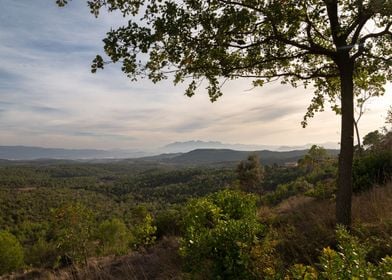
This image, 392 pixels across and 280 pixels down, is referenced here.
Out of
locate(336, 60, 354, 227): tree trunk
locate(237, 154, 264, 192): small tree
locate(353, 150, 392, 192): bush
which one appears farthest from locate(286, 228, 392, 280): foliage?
locate(237, 154, 264, 192): small tree

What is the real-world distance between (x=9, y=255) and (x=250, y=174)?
118 ft

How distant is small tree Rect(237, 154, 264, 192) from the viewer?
49.3 metres

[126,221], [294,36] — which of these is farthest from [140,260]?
[126,221]

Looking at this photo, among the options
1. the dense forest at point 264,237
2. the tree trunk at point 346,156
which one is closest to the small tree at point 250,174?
the dense forest at point 264,237

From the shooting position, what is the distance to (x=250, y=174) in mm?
49375

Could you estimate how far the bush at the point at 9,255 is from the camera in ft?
156

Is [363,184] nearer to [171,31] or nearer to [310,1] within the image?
[310,1]

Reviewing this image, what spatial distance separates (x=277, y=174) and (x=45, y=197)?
74627 mm

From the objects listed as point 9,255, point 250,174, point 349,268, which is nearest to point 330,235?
point 349,268

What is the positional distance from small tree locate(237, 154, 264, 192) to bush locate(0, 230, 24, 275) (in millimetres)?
33702

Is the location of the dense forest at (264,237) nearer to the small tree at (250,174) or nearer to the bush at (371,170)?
the bush at (371,170)

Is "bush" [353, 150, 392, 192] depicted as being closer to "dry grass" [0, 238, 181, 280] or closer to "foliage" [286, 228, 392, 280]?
"dry grass" [0, 238, 181, 280]

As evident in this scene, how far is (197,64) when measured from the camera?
274 inches

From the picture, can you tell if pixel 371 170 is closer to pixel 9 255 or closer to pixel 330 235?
pixel 330 235
